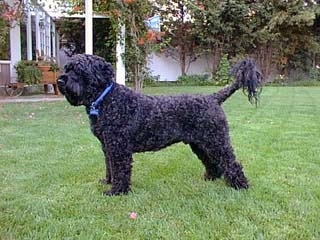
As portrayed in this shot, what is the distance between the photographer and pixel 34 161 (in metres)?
4.70

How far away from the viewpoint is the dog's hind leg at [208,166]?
12.8 feet

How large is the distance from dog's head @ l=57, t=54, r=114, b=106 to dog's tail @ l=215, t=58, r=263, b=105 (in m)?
0.93

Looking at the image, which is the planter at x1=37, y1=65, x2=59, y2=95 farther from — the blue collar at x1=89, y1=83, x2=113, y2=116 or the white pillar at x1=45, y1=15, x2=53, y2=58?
the blue collar at x1=89, y1=83, x2=113, y2=116

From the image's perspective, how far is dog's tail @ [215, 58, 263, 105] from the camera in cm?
375

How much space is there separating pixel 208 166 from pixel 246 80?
31.6 inches

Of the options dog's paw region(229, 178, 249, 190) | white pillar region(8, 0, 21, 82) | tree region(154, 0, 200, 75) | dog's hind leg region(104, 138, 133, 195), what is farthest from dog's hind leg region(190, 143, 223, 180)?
tree region(154, 0, 200, 75)

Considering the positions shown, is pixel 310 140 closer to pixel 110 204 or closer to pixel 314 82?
pixel 110 204

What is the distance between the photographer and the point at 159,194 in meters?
3.62

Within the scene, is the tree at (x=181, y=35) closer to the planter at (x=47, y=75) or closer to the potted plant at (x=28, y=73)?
the planter at (x=47, y=75)

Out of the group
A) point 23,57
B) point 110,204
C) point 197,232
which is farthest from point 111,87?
point 23,57

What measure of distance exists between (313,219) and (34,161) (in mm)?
2781

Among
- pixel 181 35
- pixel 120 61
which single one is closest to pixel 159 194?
pixel 120 61

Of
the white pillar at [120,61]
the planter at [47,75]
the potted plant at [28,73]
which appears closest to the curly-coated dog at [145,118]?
the white pillar at [120,61]

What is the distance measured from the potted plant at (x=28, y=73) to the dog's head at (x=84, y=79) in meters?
8.39
